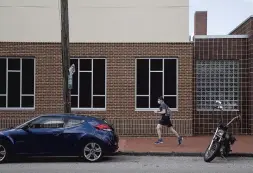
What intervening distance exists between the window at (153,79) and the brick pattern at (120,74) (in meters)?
0.25

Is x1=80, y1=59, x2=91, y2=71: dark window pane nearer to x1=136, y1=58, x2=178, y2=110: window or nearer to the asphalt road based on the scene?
x1=136, y1=58, x2=178, y2=110: window

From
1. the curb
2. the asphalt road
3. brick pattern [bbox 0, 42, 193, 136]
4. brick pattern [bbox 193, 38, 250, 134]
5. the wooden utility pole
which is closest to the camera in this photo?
the asphalt road

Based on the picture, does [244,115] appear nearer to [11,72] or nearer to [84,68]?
[84,68]

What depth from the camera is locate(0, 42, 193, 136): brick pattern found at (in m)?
20.1

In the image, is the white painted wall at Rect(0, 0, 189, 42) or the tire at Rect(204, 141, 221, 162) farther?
the white painted wall at Rect(0, 0, 189, 42)

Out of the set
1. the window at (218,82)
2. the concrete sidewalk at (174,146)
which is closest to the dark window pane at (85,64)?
the concrete sidewalk at (174,146)

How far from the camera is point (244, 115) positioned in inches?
830

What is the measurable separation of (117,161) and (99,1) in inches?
324

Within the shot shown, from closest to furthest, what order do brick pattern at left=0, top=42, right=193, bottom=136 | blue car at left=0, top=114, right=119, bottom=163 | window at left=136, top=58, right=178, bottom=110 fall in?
blue car at left=0, top=114, right=119, bottom=163, brick pattern at left=0, top=42, right=193, bottom=136, window at left=136, top=58, right=178, bottom=110

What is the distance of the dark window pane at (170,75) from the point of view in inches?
795

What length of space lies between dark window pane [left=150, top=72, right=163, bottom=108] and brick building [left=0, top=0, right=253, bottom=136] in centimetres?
4

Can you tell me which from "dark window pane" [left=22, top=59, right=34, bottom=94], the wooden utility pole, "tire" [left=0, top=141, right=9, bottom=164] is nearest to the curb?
the wooden utility pole

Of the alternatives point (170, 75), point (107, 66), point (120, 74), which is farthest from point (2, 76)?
point (170, 75)

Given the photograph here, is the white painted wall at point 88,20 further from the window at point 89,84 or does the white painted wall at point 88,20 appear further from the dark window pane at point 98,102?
the dark window pane at point 98,102
